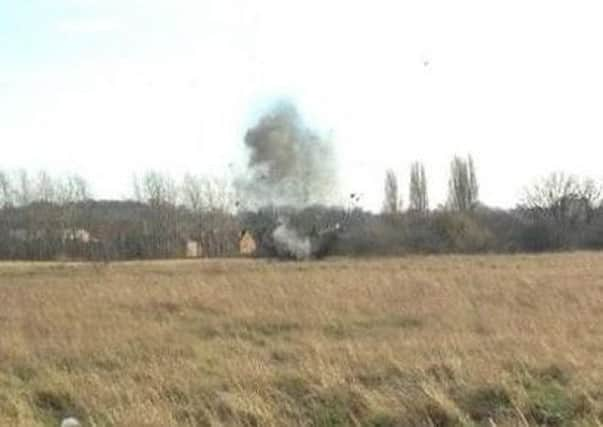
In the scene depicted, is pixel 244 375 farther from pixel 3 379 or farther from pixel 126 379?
pixel 3 379

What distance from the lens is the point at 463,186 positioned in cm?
9712

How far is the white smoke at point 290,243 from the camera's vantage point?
2530 inches

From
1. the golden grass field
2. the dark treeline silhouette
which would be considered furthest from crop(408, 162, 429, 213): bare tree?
the golden grass field

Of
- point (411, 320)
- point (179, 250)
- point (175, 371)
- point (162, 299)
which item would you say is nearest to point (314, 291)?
point (162, 299)

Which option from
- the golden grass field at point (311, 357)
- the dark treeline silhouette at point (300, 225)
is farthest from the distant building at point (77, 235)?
the golden grass field at point (311, 357)

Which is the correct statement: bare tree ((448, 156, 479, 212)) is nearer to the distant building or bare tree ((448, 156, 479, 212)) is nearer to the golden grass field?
the distant building

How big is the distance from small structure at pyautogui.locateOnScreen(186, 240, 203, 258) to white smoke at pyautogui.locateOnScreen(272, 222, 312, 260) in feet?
77.4

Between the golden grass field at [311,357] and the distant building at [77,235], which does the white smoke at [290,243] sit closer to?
the distant building at [77,235]

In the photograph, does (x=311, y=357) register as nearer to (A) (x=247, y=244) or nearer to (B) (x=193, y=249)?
(A) (x=247, y=244)

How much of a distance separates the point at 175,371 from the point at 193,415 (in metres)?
2.59

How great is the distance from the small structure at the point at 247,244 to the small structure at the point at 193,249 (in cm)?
825

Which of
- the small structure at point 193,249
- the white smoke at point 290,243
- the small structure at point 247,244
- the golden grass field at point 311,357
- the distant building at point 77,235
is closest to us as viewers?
the golden grass field at point 311,357

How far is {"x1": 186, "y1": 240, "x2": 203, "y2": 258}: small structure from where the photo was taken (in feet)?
298

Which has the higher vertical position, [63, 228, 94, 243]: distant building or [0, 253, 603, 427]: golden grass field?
[63, 228, 94, 243]: distant building
